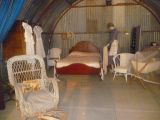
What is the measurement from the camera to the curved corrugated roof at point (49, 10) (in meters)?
7.21

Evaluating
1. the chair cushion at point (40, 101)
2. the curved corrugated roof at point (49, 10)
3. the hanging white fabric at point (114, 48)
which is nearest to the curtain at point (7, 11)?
the chair cushion at point (40, 101)

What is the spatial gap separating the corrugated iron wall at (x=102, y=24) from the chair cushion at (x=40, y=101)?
6501 millimetres

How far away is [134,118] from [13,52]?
353 centimetres

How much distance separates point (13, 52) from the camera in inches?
244

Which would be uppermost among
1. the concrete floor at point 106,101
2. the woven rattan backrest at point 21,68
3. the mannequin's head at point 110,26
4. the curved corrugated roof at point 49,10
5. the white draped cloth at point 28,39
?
the curved corrugated roof at point 49,10

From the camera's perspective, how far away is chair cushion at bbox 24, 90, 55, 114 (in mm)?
3559

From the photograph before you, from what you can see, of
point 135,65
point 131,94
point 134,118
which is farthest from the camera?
point 135,65

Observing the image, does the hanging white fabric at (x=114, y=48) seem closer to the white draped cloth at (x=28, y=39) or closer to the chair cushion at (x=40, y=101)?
the white draped cloth at (x=28, y=39)

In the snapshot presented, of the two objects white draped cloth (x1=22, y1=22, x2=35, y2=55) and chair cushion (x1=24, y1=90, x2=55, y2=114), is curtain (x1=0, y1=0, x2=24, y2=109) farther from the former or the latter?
chair cushion (x1=24, y1=90, x2=55, y2=114)

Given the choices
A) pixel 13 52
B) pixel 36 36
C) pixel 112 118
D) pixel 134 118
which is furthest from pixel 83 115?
pixel 36 36

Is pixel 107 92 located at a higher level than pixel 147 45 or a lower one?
lower

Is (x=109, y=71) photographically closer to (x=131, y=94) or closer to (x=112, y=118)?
(x=131, y=94)

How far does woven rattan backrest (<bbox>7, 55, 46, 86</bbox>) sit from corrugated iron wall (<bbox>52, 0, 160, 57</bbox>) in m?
5.12

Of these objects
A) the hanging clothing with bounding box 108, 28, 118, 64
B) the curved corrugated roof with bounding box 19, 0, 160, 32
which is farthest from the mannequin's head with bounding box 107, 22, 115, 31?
the curved corrugated roof with bounding box 19, 0, 160, 32
